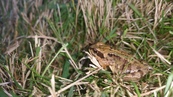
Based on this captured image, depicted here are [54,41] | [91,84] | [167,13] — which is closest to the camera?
[91,84]

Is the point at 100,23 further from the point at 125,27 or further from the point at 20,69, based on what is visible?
the point at 20,69

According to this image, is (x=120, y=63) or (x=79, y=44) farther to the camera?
(x=79, y=44)

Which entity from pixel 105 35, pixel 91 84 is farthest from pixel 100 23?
Result: pixel 91 84
